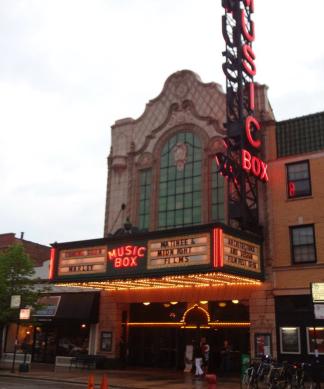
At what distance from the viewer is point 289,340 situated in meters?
26.5

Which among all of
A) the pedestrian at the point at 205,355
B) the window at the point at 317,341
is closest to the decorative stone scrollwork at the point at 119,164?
the pedestrian at the point at 205,355

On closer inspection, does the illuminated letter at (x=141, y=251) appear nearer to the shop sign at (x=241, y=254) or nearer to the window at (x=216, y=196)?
the shop sign at (x=241, y=254)

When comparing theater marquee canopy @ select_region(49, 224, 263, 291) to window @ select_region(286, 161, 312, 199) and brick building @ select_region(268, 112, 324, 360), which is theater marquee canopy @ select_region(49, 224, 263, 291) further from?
window @ select_region(286, 161, 312, 199)

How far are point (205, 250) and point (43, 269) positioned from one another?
21115 millimetres

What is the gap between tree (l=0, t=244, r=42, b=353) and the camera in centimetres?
3225

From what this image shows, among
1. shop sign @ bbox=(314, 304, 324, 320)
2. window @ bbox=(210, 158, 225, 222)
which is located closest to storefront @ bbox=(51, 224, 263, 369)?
window @ bbox=(210, 158, 225, 222)

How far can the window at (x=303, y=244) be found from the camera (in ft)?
88.7

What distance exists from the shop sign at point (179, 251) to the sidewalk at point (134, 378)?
18.2 ft

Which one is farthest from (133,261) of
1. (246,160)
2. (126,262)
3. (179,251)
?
(246,160)

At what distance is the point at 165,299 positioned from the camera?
3122 cm

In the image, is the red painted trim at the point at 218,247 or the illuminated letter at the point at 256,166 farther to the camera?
the illuminated letter at the point at 256,166

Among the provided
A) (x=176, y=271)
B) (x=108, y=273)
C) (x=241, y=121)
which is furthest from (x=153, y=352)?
(x=241, y=121)

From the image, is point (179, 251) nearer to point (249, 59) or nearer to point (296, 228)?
point (296, 228)

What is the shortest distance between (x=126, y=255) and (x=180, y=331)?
719cm
